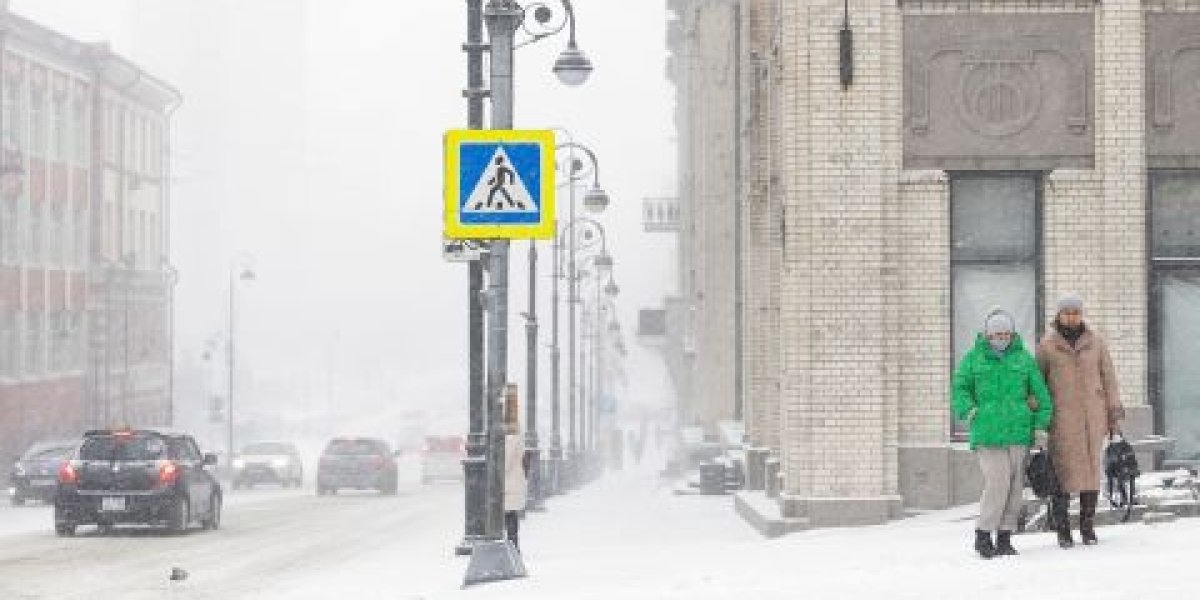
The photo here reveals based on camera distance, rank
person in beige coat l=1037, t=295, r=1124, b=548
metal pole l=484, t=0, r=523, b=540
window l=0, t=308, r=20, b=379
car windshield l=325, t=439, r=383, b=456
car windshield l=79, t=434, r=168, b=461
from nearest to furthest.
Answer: person in beige coat l=1037, t=295, r=1124, b=548 < metal pole l=484, t=0, r=523, b=540 < car windshield l=79, t=434, r=168, b=461 < car windshield l=325, t=439, r=383, b=456 < window l=0, t=308, r=20, b=379

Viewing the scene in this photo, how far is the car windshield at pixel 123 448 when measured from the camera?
27.6m

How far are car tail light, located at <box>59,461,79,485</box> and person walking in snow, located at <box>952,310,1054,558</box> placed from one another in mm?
15190

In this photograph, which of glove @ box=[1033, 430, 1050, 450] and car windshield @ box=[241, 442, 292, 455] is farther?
car windshield @ box=[241, 442, 292, 455]

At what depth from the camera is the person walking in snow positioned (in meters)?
14.6

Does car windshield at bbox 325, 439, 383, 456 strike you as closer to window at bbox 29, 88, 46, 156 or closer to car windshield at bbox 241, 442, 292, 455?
car windshield at bbox 241, 442, 292, 455

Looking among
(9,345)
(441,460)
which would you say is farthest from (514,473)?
(9,345)

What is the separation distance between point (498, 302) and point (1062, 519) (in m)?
4.27

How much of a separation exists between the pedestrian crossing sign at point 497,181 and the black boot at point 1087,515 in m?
4.12

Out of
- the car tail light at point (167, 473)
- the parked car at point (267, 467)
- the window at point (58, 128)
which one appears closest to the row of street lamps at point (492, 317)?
the car tail light at point (167, 473)

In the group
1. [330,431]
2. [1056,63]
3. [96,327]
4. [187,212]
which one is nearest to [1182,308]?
[1056,63]

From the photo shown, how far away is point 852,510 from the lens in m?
21.9

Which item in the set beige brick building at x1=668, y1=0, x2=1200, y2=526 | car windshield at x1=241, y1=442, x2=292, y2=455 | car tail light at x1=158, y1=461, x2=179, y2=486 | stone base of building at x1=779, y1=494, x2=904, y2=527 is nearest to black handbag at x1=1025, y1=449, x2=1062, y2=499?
beige brick building at x1=668, y1=0, x2=1200, y2=526

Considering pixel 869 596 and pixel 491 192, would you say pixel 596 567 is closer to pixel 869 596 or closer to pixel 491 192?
pixel 491 192

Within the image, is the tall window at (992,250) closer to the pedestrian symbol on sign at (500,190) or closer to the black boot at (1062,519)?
the black boot at (1062,519)
